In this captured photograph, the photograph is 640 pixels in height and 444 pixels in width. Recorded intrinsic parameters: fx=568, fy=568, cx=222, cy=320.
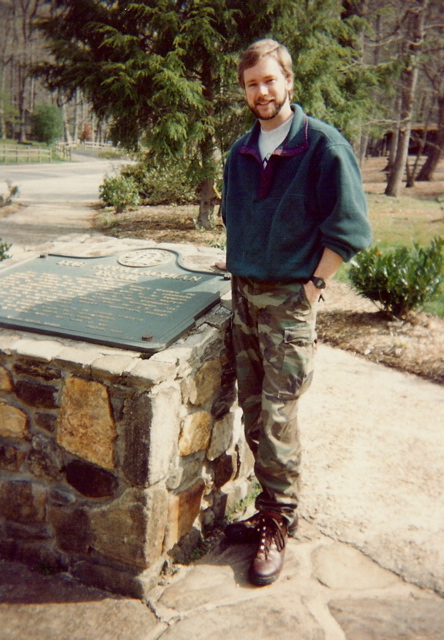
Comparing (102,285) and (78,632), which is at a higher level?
(102,285)

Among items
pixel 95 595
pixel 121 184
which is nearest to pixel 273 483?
pixel 95 595

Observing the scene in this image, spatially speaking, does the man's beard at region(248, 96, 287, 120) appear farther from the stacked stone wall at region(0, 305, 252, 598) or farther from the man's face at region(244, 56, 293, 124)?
the stacked stone wall at region(0, 305, 252, 598)

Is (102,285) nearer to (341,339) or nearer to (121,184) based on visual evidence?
(341,339)

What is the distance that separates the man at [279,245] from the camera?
6.96ft

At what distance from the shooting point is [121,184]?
13.0 m

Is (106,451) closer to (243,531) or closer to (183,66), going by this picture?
(243,531)

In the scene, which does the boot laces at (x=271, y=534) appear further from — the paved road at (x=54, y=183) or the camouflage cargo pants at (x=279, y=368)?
the paved road at (x=54, y=183)

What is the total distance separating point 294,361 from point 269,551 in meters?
0.80

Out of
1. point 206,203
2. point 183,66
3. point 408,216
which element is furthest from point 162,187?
point 408,216

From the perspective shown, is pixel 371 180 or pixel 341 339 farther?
pixel 371 180

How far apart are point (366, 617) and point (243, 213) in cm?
164

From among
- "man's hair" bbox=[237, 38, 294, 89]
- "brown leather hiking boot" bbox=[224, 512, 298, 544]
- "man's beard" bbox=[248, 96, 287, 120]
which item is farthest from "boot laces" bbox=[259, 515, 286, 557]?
"man's hair" bbox=[237, 38, 294, 89]

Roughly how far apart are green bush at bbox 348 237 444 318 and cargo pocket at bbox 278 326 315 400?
2.93 metres

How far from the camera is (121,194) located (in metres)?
12.6
